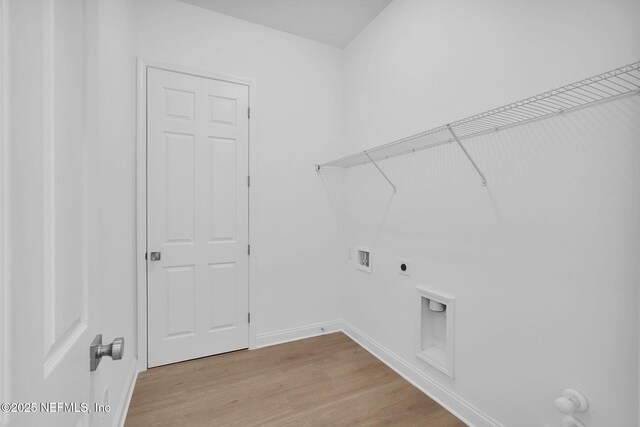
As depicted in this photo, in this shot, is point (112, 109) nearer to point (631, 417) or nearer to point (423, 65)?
point (423, 65)

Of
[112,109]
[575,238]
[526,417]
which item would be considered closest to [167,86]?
[112,109]

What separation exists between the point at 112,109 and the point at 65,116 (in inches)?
45.0

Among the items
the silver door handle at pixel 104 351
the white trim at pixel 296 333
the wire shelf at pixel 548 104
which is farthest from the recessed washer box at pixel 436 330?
the silver door handle at pixel 104 351

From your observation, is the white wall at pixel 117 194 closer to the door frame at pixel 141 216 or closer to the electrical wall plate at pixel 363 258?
the door frame at pixel 141 216

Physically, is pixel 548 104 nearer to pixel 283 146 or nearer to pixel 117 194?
pixel 283 146

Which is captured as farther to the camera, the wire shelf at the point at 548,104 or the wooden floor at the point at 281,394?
the wooden floor at the point at 281,394

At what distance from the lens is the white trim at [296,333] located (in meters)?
2.68

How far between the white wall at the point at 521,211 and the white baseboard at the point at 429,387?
50 millimetres

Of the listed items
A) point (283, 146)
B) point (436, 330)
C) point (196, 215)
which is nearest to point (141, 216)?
point (196, 215)

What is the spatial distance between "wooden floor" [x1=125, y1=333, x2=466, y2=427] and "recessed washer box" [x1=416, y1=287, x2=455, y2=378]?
0.86ft

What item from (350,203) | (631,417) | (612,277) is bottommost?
(631,417)

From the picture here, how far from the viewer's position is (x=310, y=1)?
238cm

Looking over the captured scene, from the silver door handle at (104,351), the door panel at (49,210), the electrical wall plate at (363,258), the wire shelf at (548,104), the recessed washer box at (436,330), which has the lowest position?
the recessed washer box at (436,330)

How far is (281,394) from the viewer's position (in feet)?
6.50
